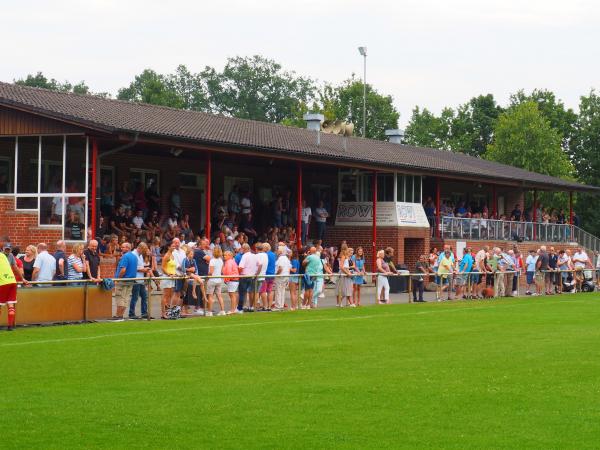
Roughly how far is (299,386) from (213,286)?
1212 cm

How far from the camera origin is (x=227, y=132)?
3769 cm

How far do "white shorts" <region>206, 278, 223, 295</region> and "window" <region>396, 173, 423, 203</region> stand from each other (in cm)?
1956

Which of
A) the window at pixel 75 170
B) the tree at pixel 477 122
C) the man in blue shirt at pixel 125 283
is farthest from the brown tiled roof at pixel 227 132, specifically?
the tree at pixel 477 122

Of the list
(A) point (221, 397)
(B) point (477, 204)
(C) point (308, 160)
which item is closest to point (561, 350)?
(A) point (221, 397)

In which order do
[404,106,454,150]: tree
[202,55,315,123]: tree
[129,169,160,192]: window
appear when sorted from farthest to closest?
[202,55,315,123]: tree
[404,106,454,150]: tree
[129,169,160,192]: window

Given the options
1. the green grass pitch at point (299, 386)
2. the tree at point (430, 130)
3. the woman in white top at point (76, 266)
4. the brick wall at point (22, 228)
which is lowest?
the green grass pitch at point (299, 386)

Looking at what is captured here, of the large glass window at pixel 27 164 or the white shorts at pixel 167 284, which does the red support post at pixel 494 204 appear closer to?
the large glass window at pixel 27 164

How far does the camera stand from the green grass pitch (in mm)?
10188

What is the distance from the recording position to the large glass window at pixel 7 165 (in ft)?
103

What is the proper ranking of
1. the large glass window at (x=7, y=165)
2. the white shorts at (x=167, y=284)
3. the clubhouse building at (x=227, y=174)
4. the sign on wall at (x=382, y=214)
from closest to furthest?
1. the white shorts at (x=167, y=284)
2. the clubhouse building at (x=227, y=174)
3. the large glass window at (x=7, y=165)
4. the sign on wall at (x=382, y=214)

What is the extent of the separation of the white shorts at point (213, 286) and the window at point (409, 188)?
64.2 feet

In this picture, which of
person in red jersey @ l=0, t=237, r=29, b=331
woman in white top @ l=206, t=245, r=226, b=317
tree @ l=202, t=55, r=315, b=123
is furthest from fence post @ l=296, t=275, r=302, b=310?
tree @ l=202, t=55, r=315, b=123

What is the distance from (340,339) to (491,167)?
37.8 m

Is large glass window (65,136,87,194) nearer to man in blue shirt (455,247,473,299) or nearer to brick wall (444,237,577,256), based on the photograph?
man in blue shirt (455,247,473,299)
